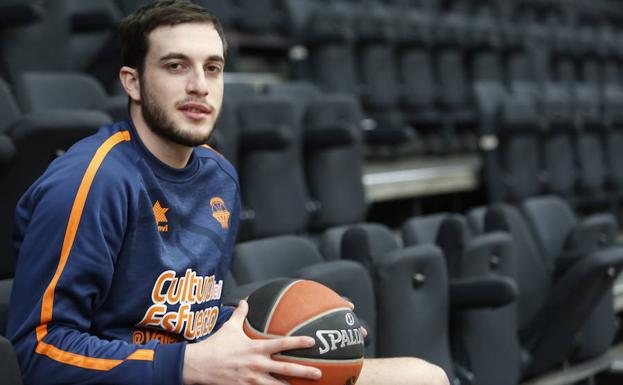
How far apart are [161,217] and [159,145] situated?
0.12ft

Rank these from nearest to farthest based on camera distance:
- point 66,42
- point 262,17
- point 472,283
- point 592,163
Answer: point 472,283
point 66,42
point 262,17
point 592,163

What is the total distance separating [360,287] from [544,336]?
0.30 metres

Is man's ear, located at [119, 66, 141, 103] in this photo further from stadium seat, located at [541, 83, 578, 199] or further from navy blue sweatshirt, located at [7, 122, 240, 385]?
stadium seat, located at [541, 83, 578, 199]

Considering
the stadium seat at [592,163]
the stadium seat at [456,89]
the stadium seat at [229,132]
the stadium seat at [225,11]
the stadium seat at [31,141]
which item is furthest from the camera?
the stadium seat at [456,89]

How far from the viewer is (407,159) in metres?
1.59

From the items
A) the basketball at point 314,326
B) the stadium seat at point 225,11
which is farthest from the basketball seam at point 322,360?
the stadium seat at point 225,11

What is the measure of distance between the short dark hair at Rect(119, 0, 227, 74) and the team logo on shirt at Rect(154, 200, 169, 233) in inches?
2.7

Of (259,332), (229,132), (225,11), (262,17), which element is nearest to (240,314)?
(259,332)

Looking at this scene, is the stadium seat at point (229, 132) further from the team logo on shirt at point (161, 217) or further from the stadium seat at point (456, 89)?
the stadium seat at point (456, 89)

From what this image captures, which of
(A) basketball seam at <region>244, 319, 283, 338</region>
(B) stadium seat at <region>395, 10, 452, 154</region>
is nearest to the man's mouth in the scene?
(A) basketball seam at <region>244, 319, 283, 338</region>

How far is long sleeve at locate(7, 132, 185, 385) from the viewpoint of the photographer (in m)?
0.41

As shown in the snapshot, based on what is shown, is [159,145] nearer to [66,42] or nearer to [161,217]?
[161,217]

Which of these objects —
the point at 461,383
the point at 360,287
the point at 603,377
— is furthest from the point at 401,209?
the point at 360,287

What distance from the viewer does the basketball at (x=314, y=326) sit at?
42 cm
